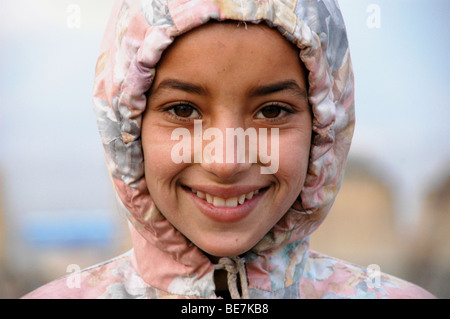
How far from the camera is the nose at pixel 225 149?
1350 millimetres

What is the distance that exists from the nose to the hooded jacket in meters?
0.23

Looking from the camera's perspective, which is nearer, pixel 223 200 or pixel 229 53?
pixel 229 53

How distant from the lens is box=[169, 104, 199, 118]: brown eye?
1421mm

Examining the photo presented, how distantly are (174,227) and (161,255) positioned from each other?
132 millimetres

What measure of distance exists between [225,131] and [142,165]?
305mm

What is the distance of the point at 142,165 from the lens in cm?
153

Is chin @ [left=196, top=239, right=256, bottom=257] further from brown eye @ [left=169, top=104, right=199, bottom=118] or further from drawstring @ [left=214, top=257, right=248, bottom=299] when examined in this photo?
brown eye @ [left=169, top=104, right=199, bottom=118]

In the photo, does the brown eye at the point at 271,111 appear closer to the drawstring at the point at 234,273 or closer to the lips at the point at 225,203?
the lips at the point at 225,203

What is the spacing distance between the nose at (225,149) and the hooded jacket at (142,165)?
226 mm

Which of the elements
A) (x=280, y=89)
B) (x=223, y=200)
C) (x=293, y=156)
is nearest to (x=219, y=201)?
(x=223, y=200)

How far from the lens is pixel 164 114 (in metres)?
1.45

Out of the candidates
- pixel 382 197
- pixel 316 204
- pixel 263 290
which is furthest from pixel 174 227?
pixel 382 197

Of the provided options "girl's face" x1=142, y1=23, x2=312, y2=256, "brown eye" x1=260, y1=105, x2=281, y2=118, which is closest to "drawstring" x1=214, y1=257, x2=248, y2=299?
"girl's face" x1=142, y1=23, x2=312, y2=256

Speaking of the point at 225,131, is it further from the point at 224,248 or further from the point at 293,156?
the point at 224,248
